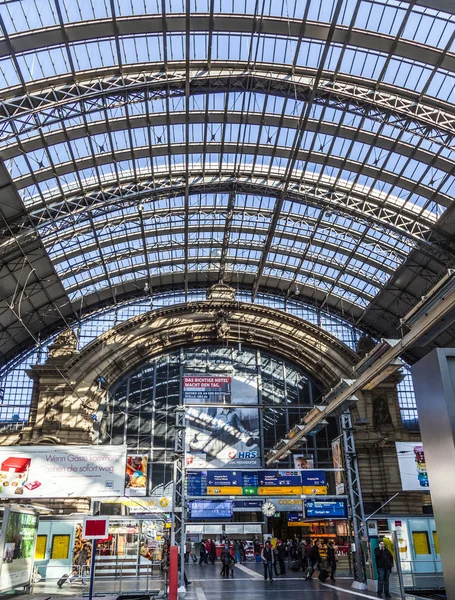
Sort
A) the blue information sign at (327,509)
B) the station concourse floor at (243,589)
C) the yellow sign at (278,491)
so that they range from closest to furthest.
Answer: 1. the station concourse floor at (243,589)
2. the blue information sign at (327,509)
3. the yellow sign at (278,491)

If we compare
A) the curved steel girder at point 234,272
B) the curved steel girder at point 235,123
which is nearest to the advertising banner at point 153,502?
the curved steel girder at point 235,123

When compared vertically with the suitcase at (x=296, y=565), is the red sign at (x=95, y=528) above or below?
above

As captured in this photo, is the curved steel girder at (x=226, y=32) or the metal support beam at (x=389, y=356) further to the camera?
the curved steel girder at (x=226, y=32)

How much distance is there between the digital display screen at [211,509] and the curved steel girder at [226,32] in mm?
22291

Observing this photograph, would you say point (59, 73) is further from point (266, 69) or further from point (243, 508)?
point (243, 508)

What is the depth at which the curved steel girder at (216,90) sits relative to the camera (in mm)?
25328

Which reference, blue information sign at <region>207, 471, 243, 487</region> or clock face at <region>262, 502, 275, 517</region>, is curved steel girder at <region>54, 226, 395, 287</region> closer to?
blue information sign at <region>207, 471, 243, 487</region>

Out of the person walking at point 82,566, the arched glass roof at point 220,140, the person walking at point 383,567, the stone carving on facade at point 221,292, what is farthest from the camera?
the stone carving on facade at point 221,292

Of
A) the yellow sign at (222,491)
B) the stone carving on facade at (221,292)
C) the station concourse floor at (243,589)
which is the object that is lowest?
the station concourse floor at (243,589)

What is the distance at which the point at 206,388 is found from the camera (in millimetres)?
37750

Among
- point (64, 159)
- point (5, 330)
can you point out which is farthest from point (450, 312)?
point (5, 330)

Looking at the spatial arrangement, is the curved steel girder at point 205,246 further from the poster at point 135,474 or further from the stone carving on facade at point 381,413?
the poster at point 135,474

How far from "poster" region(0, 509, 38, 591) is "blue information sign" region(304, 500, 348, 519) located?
1227 cm

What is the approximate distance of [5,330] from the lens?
42469 millimetres
